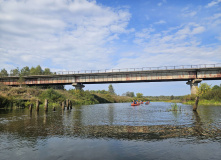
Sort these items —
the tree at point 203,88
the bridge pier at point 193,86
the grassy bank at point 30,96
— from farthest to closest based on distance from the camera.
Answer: the tree at point 203,88 < the bridge pier at point 193,86 < the grassy bank at point 30,96

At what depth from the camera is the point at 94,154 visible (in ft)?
28.6

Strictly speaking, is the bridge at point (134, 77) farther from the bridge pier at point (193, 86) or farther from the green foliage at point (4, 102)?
the green foliage at point (4, 102)

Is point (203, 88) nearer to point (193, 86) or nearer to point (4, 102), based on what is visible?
point (193, 86)

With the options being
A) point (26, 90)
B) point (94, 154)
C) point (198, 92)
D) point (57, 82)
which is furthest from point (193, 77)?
point (94, 154)

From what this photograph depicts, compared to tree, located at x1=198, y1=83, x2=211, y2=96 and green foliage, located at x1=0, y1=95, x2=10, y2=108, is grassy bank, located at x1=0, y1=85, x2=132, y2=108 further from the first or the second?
tree, located at x1=198, y1=83, x2=211, y2=96

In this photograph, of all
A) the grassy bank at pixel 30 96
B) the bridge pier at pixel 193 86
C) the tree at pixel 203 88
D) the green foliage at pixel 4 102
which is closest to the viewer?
the green foliage at pixel 4 102

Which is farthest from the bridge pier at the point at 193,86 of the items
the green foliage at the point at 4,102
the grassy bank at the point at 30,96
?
the green foliage at the point at 4,102

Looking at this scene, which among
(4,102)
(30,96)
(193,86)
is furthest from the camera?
(193,86)

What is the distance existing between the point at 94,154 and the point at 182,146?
4884mm

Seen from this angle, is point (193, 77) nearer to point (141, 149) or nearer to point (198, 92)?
point (198, 92)

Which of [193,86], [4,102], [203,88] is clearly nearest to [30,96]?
[4,102]

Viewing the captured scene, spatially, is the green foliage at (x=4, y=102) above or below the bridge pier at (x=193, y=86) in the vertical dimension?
below

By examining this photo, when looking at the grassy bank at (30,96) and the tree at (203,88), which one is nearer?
the grassy bank at (30,96)

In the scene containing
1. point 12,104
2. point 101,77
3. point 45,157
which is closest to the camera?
point 45,157
